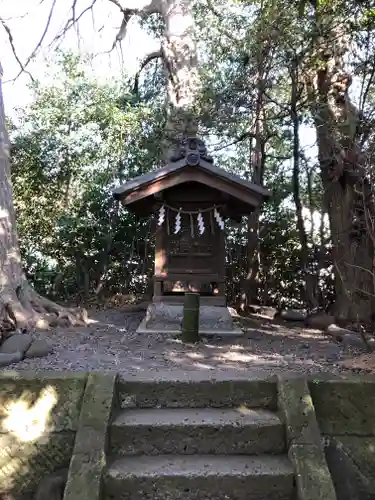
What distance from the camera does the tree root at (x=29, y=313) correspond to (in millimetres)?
7223

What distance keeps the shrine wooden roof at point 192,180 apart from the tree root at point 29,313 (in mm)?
2378

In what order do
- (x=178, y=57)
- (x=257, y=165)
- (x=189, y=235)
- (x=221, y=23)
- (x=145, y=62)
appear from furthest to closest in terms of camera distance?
(x=145, y=62) → (x=178, y=57) → (x=221, y=23) → (x=257, y=165) → (x=189, y=235)

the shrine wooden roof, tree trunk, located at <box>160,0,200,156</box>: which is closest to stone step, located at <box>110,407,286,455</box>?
the shrine wooden roof

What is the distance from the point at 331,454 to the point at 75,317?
6.06 m

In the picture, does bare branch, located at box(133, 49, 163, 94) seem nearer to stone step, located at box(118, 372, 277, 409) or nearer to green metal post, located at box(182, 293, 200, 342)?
green metal post, located at box(182, 293, 200, 342)

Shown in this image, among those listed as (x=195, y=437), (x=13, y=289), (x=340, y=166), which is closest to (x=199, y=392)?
(x=195, y=437)

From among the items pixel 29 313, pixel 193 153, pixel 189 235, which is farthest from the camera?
pixel 189 235

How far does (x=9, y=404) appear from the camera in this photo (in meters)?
3.81

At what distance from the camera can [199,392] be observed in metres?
3.96

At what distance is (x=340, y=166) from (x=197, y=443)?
630cm

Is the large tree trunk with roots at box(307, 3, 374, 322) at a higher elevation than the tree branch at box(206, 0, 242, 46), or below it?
below

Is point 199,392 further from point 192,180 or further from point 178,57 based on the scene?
point 178,57

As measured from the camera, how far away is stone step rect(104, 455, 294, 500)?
10.5ft

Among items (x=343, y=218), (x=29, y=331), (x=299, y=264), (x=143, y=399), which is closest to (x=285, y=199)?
(x=299, y=264)
